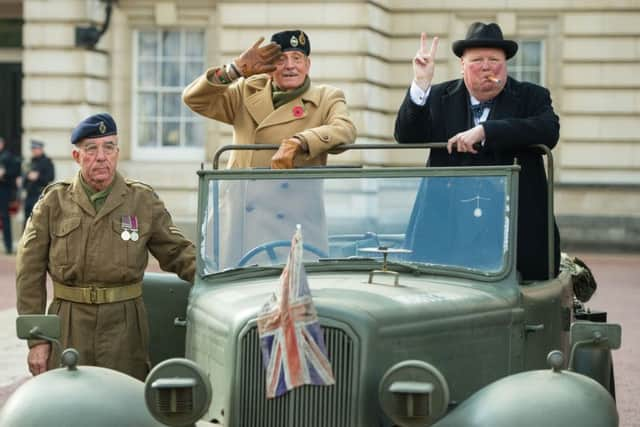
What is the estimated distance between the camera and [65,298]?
712cm

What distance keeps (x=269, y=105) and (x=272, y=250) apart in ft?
4.22

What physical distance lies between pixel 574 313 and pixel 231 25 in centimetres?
1801

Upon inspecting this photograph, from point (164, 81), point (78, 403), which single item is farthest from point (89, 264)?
point (164, 81)

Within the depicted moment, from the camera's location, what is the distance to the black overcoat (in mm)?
6988

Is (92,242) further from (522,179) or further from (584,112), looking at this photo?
(584,112)

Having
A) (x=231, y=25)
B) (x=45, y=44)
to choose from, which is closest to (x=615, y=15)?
(x=231, y=25)

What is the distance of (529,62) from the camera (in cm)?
2678

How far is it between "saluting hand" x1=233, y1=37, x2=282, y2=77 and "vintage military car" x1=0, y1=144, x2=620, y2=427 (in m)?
0.36

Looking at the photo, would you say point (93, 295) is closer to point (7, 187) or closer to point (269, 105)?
point (269, 105)

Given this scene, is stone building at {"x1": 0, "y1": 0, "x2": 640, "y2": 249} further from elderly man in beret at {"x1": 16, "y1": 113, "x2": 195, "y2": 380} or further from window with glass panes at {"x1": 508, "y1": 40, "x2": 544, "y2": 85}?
elderly man in beret at {"x1": 16, "y1": 113, "x2": 195, "y2": 380}

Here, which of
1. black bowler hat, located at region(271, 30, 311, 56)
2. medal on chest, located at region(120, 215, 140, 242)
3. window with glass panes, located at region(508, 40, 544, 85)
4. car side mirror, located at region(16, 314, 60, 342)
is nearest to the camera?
car side mirror, located at region(16, 314, 60, 342)

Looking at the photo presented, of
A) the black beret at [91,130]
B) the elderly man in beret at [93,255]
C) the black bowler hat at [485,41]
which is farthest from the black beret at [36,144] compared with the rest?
the black bowler hat at [485,41]

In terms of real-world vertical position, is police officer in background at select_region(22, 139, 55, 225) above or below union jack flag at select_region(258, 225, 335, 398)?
below

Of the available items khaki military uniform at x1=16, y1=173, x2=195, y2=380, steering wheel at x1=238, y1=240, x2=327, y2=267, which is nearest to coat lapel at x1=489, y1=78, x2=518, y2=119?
steering wheel at x1=238, y1=240, x2=327, y2=267
